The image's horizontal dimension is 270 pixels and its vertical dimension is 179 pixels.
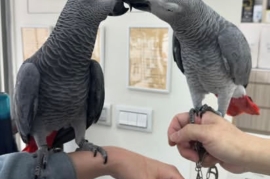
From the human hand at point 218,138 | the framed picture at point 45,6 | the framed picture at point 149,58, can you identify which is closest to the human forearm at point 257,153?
the human hand at point 218,138

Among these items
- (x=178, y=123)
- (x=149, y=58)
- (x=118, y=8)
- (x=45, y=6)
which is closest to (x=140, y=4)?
(x=118, y=8)

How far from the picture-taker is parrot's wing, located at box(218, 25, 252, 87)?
61 centimetres

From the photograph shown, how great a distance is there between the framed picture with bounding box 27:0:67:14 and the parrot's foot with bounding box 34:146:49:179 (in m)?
0.74

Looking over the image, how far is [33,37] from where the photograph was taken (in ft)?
4.11

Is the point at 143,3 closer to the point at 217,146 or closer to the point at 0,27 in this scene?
the point at 217,146

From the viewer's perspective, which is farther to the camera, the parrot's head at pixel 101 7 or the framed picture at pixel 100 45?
the framed picture at pixel 100 45

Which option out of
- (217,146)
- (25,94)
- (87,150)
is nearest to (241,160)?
(217,146)

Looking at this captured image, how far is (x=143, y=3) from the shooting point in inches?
21.0

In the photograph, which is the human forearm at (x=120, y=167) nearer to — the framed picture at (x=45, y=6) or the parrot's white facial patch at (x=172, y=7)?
the parrot's white facial patch at (x=172, y=7)

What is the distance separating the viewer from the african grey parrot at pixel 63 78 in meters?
0.56

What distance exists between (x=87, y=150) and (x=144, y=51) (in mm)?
540

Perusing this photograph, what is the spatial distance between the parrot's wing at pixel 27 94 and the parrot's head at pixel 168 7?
9.5 inches

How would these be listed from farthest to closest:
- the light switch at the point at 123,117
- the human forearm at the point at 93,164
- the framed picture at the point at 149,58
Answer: the light switch at the point at 123,117 → the framed picture at the point at 149,58 → the human forearm at the point at 93,164

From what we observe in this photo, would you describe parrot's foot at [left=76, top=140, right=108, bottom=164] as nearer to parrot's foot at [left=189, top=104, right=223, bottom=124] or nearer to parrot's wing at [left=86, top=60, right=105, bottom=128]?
parrot's wing at [left=86, top=60, right=105, bottom=128]
